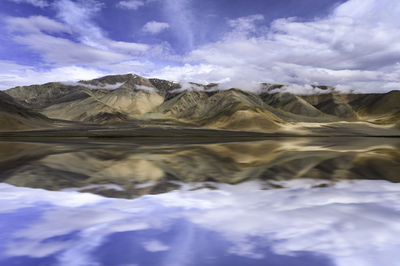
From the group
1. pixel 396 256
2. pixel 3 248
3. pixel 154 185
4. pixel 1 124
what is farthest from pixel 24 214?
pixel 1 124

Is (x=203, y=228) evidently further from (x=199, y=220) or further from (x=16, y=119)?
(x=16, y=119)

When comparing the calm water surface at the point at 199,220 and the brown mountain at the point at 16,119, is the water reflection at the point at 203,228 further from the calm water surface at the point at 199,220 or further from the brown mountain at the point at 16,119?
the brown mountain at the point at 16,119

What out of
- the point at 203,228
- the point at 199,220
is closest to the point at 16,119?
the point at 199,220

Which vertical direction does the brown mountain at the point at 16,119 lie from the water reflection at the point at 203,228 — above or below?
above

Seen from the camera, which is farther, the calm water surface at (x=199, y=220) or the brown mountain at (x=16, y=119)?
the brown mountain at (x=16, y=119)

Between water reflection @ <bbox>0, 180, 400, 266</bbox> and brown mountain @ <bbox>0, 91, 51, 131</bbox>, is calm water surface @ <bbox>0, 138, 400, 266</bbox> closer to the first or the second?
water reflection @ <bbox>0, 180, 400, 266</bbox>

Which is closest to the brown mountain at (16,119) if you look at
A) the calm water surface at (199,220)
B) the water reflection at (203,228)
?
the calm water surface at (199,220)

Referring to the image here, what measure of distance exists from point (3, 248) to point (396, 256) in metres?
6.72

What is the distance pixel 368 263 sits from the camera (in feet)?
14.4

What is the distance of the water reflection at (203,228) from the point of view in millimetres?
4672

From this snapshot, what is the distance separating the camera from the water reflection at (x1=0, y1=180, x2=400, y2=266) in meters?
4.67

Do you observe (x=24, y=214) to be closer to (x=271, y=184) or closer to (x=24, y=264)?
(x=24, y=264)

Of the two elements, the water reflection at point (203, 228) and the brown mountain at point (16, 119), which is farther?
the brown mountain at point (16, 119)

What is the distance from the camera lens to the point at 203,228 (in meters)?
5.93
